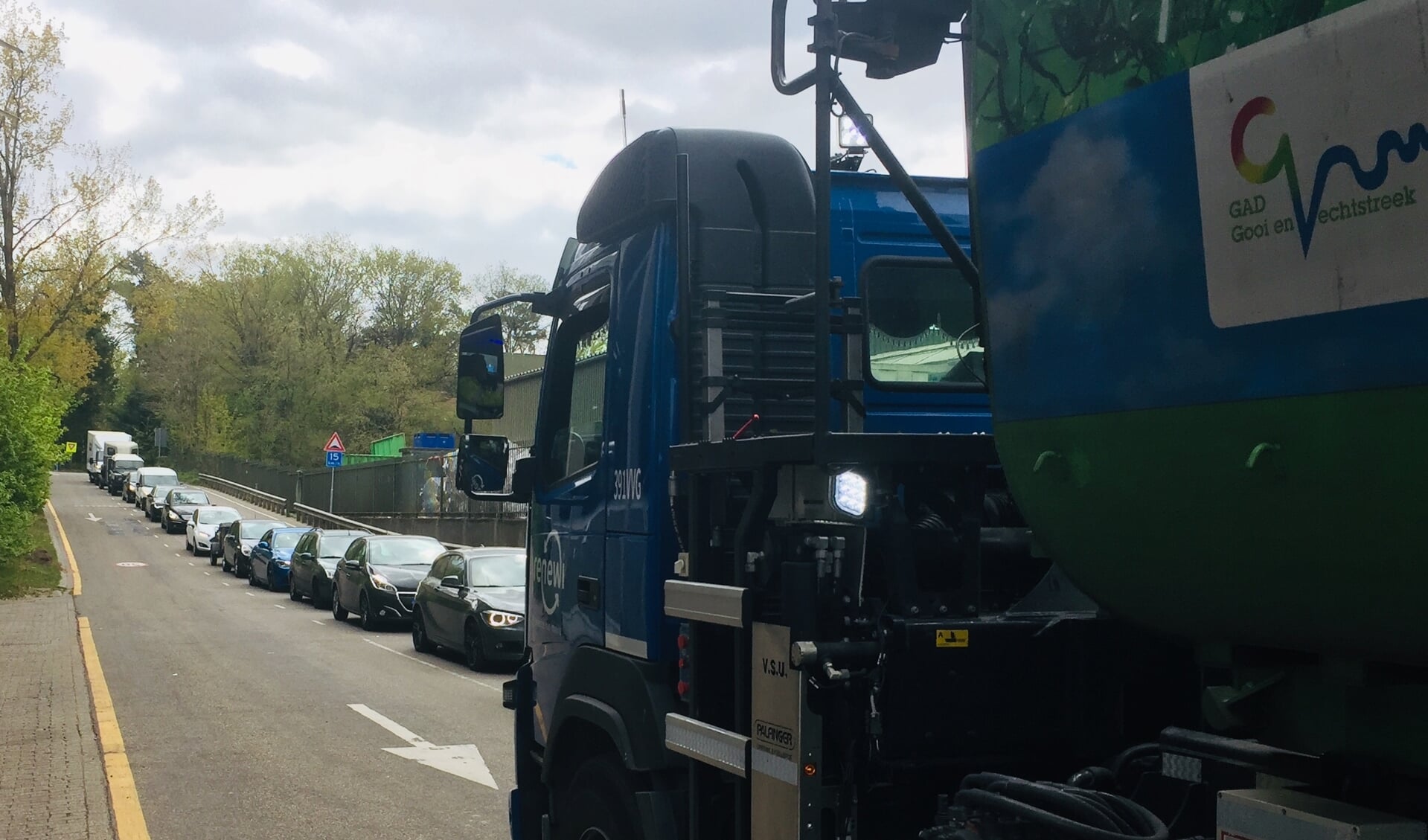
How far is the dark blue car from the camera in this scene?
101 ft

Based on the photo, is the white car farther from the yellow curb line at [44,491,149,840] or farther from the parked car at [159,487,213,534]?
the yellow curb line at [44,491,149,840]

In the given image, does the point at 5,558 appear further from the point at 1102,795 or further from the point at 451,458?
the point at 1102,795

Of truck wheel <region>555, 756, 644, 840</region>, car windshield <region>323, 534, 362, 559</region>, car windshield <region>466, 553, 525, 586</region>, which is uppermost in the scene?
truck wheel <region>555, 756, 644, 840</region>

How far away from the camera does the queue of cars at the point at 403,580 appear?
643 inches

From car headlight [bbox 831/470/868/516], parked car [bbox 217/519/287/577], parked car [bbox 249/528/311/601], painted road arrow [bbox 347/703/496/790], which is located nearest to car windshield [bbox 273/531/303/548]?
parked car [bbox 249/528/311/601]

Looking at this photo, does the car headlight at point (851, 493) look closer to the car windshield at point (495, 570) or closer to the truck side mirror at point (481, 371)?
the truck side mirror at point (481, 371)

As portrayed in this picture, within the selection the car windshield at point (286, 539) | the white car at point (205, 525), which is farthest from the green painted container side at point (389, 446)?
the car windshield at point (286, 539)

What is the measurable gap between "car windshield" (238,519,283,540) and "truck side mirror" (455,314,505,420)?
30774 mm

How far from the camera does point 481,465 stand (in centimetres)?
571

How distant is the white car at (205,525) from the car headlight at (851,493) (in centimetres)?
4048

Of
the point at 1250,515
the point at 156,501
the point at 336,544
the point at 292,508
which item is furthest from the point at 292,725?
the point at 292,508

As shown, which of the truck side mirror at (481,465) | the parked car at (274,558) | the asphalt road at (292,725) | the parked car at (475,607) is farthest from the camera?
the parked car at (274,558)

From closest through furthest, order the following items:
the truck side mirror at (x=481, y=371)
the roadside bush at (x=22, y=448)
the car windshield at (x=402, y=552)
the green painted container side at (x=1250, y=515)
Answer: the green painted container side at (x=1250, y=515), the truck side mirror at (x=481, y=371), the car windshield at (x=402, y=552), the roadside bush at (x=22, y=448)

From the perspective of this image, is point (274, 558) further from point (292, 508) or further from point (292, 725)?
point (292, 508)
